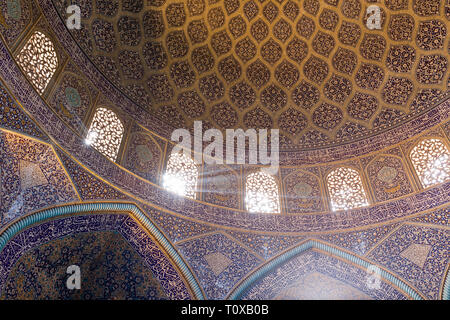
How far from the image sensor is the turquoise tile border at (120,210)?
6648mm

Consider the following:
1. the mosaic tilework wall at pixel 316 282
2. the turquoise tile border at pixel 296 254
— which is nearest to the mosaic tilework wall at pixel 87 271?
→ the turquoise tile border at pixel 296 254

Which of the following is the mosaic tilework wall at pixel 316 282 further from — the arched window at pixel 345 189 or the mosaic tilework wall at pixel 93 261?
the mosaic tilework wall at pixel 93 261

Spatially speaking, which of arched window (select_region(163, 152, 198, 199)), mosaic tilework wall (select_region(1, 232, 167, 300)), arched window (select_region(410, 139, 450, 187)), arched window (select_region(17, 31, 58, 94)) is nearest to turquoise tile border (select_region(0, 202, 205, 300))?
mosaic tilework wall (select_region(1, 232, 167, 300))

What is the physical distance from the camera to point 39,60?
7758mm

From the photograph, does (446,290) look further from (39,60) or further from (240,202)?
(39,60)

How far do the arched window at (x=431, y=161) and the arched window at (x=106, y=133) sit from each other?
668 cm

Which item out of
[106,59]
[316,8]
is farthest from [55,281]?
[316,8]

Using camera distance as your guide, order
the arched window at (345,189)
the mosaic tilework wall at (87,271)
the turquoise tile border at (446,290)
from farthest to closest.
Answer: the arched window at (345,189), the turquoise tile border at (446,290), the mosaic tilework wall at (87,271)

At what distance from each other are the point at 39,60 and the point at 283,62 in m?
6.31

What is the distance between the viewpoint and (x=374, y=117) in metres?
10.7

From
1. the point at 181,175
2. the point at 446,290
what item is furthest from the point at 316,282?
the point at 181,175

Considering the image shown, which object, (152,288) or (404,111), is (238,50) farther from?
(152,288)

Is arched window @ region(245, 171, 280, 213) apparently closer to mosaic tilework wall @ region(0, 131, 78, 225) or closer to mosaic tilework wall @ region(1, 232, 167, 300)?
mosaic tilework wall @ region(1, 232, 167, 300)

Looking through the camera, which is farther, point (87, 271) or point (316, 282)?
point (316, 282)
